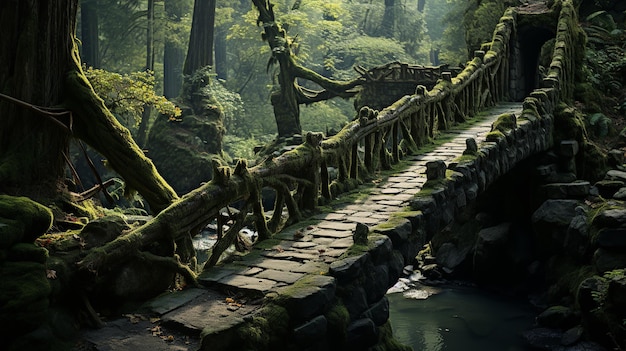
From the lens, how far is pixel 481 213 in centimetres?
1920

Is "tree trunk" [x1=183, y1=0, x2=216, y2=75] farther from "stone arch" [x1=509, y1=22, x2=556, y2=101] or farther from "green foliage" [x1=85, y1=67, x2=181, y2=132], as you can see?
"stone arch" [x1=509, y1=22, x2=556, y2=101]

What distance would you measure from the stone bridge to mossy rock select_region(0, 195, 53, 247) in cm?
112

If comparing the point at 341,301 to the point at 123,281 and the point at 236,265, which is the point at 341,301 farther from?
the point at 123,281

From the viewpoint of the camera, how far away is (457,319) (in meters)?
15.4

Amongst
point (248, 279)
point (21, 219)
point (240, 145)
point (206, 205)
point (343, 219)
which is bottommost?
point (240, 145)

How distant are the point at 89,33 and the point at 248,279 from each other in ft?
86.8

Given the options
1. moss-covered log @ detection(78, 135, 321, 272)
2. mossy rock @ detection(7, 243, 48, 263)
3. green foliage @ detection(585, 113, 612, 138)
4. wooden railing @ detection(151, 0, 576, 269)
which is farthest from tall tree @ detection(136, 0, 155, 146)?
mossy rock @ detection(7, 243, 48, 263)

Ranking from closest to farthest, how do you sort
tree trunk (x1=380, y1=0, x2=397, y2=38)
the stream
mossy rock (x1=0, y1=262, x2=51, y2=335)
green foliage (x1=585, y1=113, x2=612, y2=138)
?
mossy rock (x1=0, y1=262, x2=51, y2=335), the stream, green foliage (x1=585, y1=113, x2=612, y2=138), tree trunk (x1=380, y1=0, x2=397, y2=38)

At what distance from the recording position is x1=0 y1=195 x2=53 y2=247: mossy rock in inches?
253

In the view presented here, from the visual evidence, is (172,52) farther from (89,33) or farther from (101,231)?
(101,231)

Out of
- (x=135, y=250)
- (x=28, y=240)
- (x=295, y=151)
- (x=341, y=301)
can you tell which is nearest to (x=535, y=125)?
(x=295, y=151)

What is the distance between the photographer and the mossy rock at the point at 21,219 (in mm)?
6422

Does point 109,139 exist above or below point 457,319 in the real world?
above

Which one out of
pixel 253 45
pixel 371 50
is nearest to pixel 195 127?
pixel 253 45
